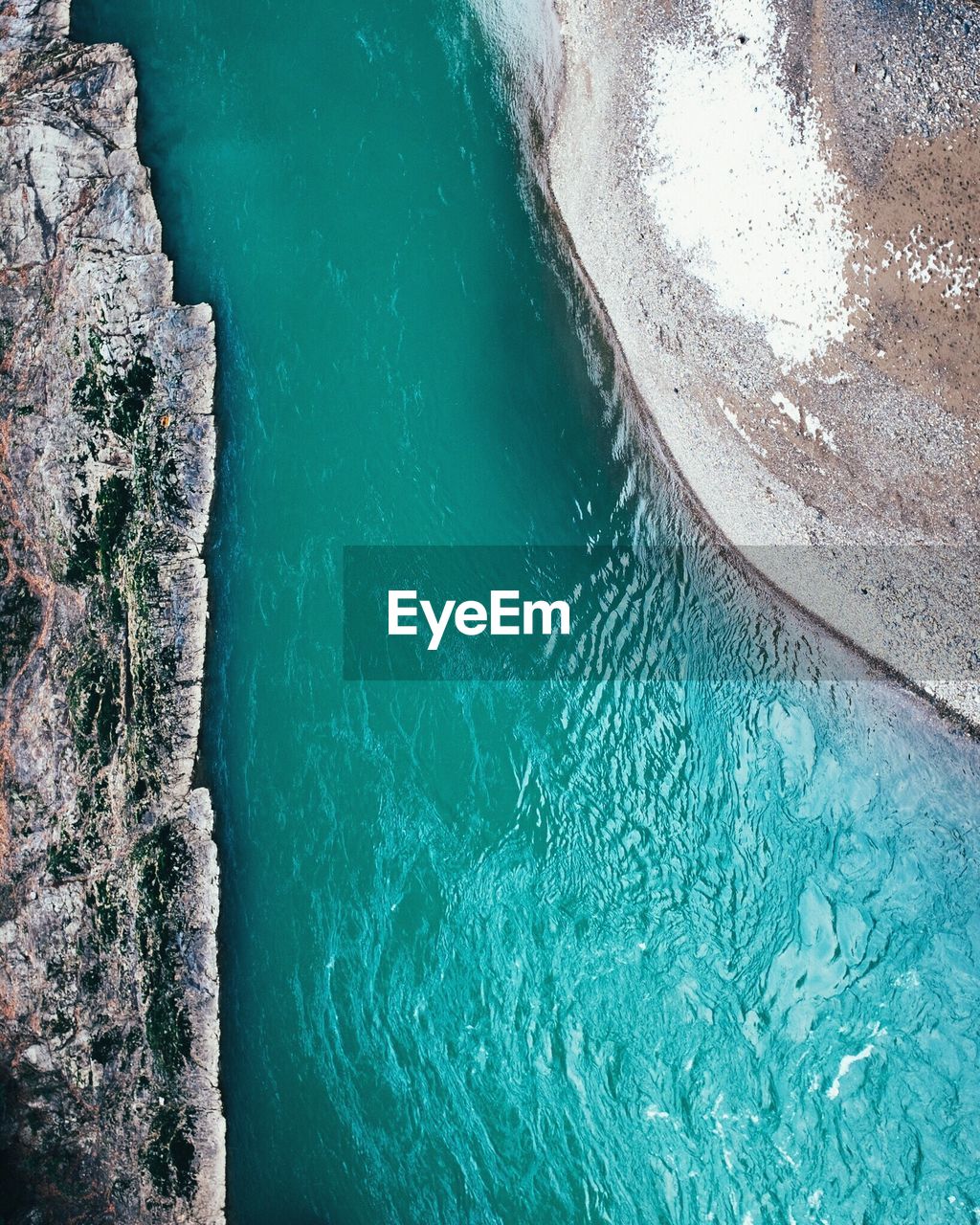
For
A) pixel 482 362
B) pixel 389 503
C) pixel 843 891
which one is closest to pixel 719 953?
pixel 843 891

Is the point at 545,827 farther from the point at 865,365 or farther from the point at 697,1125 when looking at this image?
the point at 865,365

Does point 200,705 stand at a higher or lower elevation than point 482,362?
lower

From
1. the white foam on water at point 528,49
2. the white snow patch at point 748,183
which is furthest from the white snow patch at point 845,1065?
the white foam on water at point 528,49

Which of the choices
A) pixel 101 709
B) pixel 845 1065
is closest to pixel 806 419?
pixel 845 1065

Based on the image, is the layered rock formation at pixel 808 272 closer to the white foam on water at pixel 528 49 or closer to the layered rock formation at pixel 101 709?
the white foam on water at pixel 528 49

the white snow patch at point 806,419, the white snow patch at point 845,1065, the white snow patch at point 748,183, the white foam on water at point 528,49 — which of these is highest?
the white foam on water at point 528,49

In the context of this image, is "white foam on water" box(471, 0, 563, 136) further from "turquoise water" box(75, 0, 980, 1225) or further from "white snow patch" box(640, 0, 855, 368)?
"white snow patch" box(640, 0, 855, 368)

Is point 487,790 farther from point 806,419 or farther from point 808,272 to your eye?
point 808,272
